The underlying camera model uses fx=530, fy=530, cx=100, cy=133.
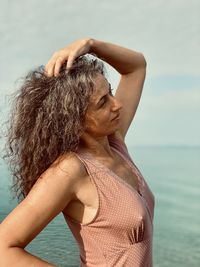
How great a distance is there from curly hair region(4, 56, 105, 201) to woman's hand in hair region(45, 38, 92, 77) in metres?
0.02

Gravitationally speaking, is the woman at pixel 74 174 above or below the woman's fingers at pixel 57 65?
below

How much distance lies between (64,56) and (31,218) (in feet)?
1.42

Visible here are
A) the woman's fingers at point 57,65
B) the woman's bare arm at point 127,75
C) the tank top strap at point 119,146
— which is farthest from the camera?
the woman's bare arm at point 127,75

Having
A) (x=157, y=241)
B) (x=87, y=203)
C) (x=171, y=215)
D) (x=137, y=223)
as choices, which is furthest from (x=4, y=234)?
(x=171, y=215)

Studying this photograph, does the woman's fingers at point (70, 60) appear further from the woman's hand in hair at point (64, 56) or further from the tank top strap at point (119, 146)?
the tank top strap at point (119, 146)

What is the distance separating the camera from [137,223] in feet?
4.38

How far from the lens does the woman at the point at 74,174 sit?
49.6 inches

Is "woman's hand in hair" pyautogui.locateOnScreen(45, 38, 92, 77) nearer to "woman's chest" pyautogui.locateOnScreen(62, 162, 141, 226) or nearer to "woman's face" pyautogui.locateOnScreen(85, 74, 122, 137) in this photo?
"woman's face" pyautogui.locateOnScreen(85, 74, 122, 137)

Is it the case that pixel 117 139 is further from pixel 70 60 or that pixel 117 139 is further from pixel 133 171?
pixel 70 60

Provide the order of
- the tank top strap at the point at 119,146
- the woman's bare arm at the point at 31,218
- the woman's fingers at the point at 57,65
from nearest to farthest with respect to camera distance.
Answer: the woman's bare arm at the point at 31,218 < the woman's fingers at the point at 57,65 < the tank top strap at the point at 119,146

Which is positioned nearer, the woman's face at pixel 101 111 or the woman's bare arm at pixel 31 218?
the woman's bare arm at pixel 31 218

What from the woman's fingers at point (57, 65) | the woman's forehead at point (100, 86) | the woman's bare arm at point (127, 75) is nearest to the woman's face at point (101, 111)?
the woman's forehead at point (100, 86)

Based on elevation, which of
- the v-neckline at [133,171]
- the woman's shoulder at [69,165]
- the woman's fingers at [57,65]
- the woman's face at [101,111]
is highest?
the woman's fingers at [57,65]

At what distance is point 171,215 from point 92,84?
15.3 m
